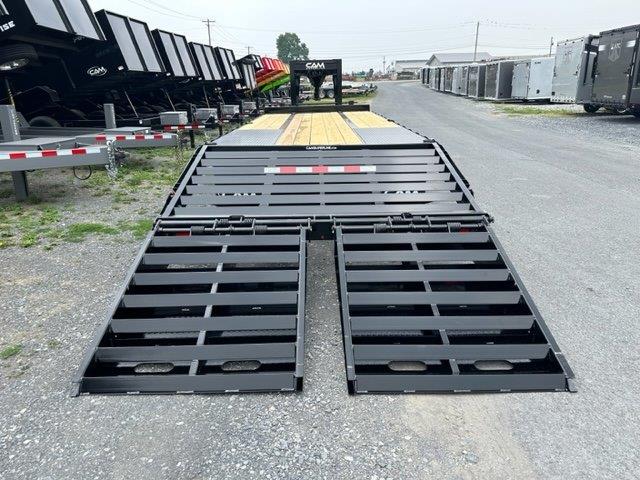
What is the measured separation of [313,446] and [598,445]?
147 centimetres

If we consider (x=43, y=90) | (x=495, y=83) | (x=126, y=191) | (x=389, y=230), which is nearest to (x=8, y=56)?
(x=43, y=90)

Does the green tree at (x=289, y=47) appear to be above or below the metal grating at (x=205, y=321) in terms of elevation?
above

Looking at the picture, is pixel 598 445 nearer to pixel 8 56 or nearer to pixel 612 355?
pixel 612 355

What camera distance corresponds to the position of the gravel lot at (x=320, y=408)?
7.78 ft

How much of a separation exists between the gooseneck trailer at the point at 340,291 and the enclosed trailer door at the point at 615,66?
631 inches

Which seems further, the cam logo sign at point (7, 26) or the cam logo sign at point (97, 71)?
the cam logo sign at point (97, 71)

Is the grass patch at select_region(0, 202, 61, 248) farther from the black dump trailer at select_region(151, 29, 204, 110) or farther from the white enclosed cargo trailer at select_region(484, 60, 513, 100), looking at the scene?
the white enclosed cargo trailer at select_region(484, 60, 513, 100)

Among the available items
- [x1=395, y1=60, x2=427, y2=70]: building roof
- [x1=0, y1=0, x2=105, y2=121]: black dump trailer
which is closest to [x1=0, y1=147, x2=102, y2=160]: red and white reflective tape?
[x1=0, y1=0, x2=105, y2=121]: black dump trailer

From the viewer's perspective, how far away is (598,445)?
2.45 metres

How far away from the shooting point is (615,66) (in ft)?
57.7

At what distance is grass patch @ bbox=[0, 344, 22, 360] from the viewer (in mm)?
3316

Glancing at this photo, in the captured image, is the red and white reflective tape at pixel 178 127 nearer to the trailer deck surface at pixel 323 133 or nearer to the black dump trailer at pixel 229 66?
the trailer deck surface at pixel 323 133

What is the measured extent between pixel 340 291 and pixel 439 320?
752 millimetres

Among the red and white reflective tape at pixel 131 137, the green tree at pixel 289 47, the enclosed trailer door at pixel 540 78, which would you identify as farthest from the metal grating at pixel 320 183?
the green tree at pixel 289 47
